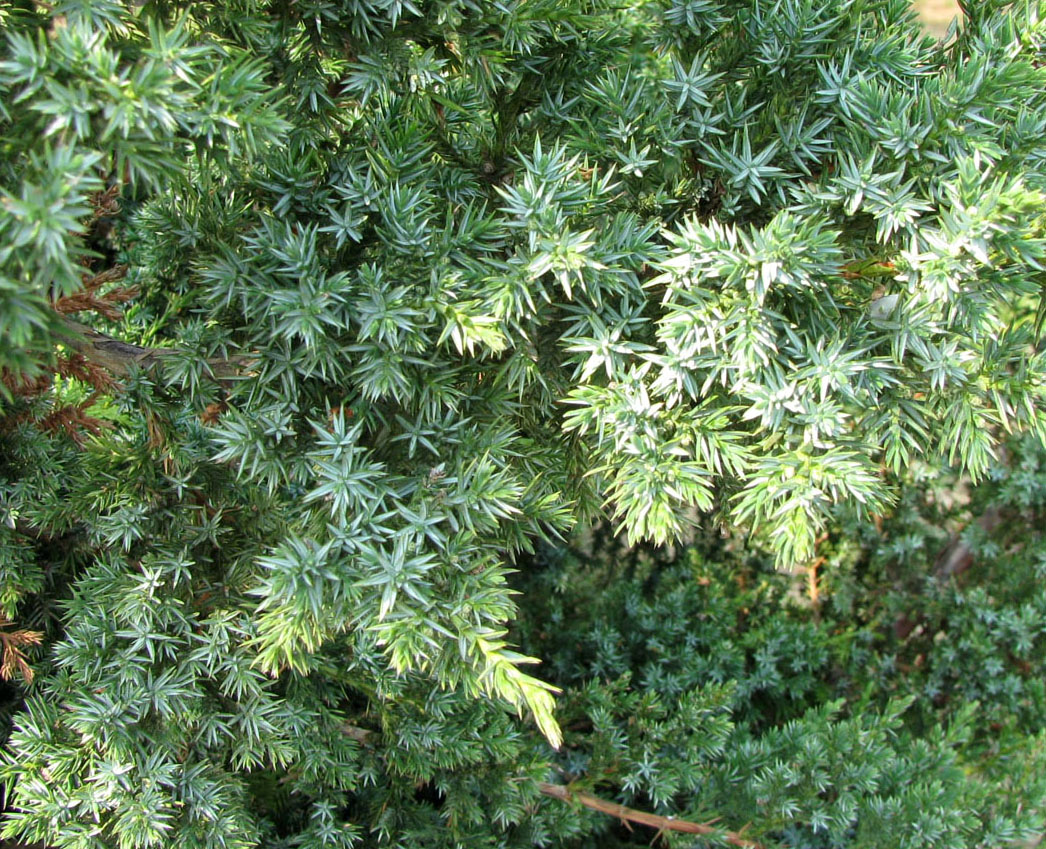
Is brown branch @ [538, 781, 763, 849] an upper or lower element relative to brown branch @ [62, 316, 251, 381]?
lower

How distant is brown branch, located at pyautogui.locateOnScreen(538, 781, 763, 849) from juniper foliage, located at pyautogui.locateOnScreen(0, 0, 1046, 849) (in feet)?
1.60

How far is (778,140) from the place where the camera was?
0.99 meters

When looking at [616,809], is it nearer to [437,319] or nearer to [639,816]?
[639,816]

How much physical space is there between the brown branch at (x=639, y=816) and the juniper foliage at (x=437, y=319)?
0.49 meters

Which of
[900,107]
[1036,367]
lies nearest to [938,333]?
[1036,367]

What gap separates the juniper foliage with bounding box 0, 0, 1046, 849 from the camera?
2.85 ft

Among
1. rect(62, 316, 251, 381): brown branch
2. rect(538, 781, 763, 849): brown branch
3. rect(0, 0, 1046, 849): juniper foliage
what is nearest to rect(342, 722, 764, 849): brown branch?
rect(538, 781, 763, 849): brown branch

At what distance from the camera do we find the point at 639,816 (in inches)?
59.1

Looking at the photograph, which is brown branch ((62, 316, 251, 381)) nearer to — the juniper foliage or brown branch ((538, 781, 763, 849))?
the juniper foliage

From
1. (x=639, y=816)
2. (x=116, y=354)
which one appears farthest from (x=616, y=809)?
(x=116, y=354)

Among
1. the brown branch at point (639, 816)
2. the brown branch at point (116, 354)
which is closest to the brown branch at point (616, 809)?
the brown branch at point (639, 816)

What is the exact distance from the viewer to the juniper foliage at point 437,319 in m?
0.87

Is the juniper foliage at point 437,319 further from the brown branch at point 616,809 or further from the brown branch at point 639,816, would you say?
the brown branch at point 639,816

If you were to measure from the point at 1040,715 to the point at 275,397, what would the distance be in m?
2.07
